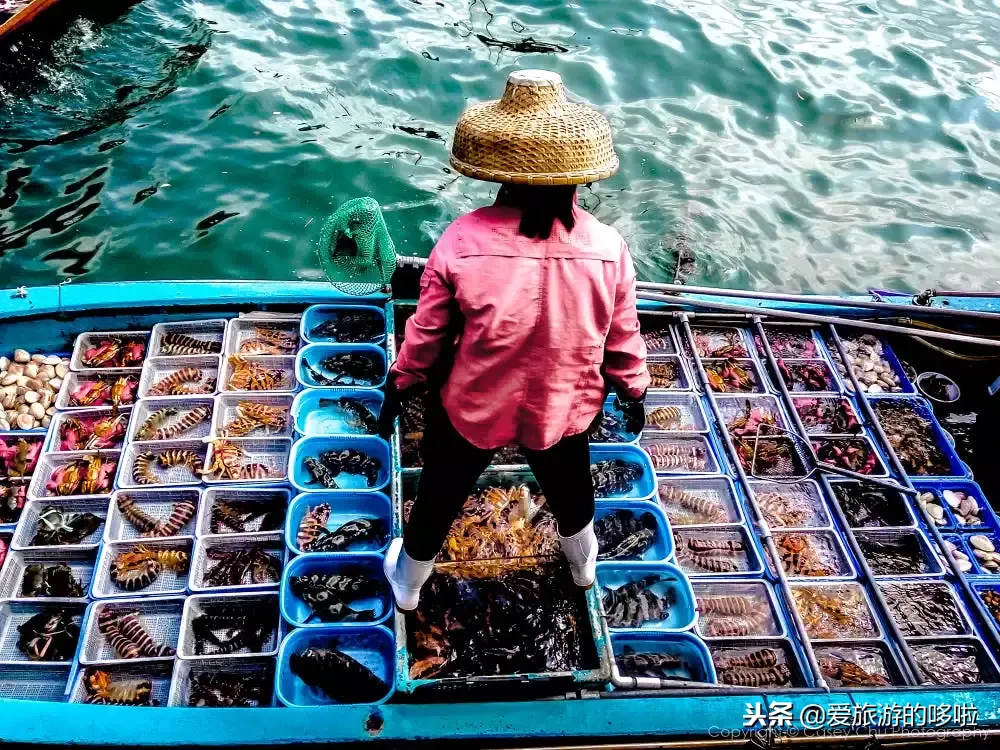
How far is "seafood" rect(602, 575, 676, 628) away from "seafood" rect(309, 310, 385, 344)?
2.73 m

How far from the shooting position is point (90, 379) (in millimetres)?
5312

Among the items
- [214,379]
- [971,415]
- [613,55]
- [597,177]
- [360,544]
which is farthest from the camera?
[613,55]

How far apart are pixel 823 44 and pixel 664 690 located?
11569 mm

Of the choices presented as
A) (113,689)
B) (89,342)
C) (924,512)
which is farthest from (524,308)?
(89,342)

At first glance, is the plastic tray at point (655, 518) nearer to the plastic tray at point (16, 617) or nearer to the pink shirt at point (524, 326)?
the pink shirt at point (524, 326)

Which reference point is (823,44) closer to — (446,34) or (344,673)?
(446,34)

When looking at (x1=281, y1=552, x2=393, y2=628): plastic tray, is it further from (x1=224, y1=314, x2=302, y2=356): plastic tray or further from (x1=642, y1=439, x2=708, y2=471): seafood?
(x1=642, y1=439, x2=708, y2=471): seafood

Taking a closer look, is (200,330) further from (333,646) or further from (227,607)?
(333,646)

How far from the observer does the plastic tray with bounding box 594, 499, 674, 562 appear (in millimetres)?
4535

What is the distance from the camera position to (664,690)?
3760mm

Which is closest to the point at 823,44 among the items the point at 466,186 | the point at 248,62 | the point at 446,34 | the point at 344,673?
the point at 446,34

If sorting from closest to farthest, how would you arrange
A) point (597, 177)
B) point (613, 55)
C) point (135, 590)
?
point (597, 177) → point (135, 590) → point (613, 55)

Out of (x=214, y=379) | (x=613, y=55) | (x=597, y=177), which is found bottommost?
(x=214, y=379)

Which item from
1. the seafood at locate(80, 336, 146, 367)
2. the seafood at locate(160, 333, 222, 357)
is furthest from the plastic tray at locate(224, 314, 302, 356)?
the seafood at locate(80, 336, 146, 367)
